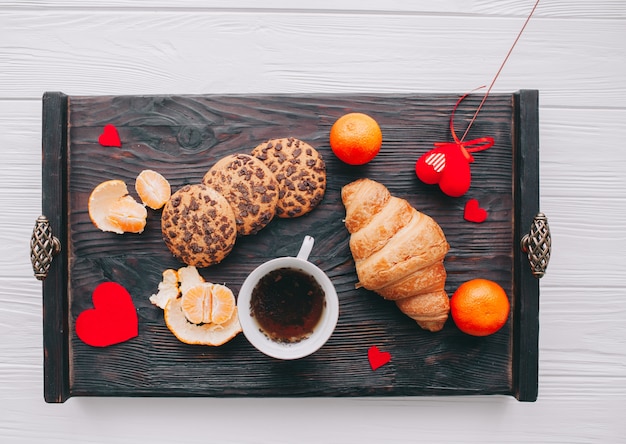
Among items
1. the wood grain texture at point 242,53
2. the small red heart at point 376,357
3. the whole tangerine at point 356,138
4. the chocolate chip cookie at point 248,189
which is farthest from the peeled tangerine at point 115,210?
the small red heart at point 376,357

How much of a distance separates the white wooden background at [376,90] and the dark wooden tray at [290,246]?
15cm

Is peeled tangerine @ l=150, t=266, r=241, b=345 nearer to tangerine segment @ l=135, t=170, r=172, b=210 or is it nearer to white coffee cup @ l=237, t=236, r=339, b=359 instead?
white coffee cup @ l=237, t=236, r=339, b=359

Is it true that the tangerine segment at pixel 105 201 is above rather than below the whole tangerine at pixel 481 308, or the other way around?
above

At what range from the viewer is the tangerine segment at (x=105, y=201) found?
1.38 meters

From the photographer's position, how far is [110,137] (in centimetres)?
142

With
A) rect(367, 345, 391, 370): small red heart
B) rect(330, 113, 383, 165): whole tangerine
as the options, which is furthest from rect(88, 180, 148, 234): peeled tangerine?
rect(367, 345, 391, 370): small red heart

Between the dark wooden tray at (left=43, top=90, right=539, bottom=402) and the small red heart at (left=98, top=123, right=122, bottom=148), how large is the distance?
0.07ft

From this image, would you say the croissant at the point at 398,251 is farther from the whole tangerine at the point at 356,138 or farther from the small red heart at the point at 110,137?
the small red heart at the point at 110,137

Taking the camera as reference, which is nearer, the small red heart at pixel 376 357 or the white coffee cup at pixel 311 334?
the white coffee cup at pixel 311 334

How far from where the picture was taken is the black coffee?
1.33m

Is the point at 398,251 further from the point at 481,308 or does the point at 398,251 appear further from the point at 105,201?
the point at 105,201

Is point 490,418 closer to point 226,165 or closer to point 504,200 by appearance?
point 504,200

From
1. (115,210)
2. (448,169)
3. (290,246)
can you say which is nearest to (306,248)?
(290,246)

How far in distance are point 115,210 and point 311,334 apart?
640mm
